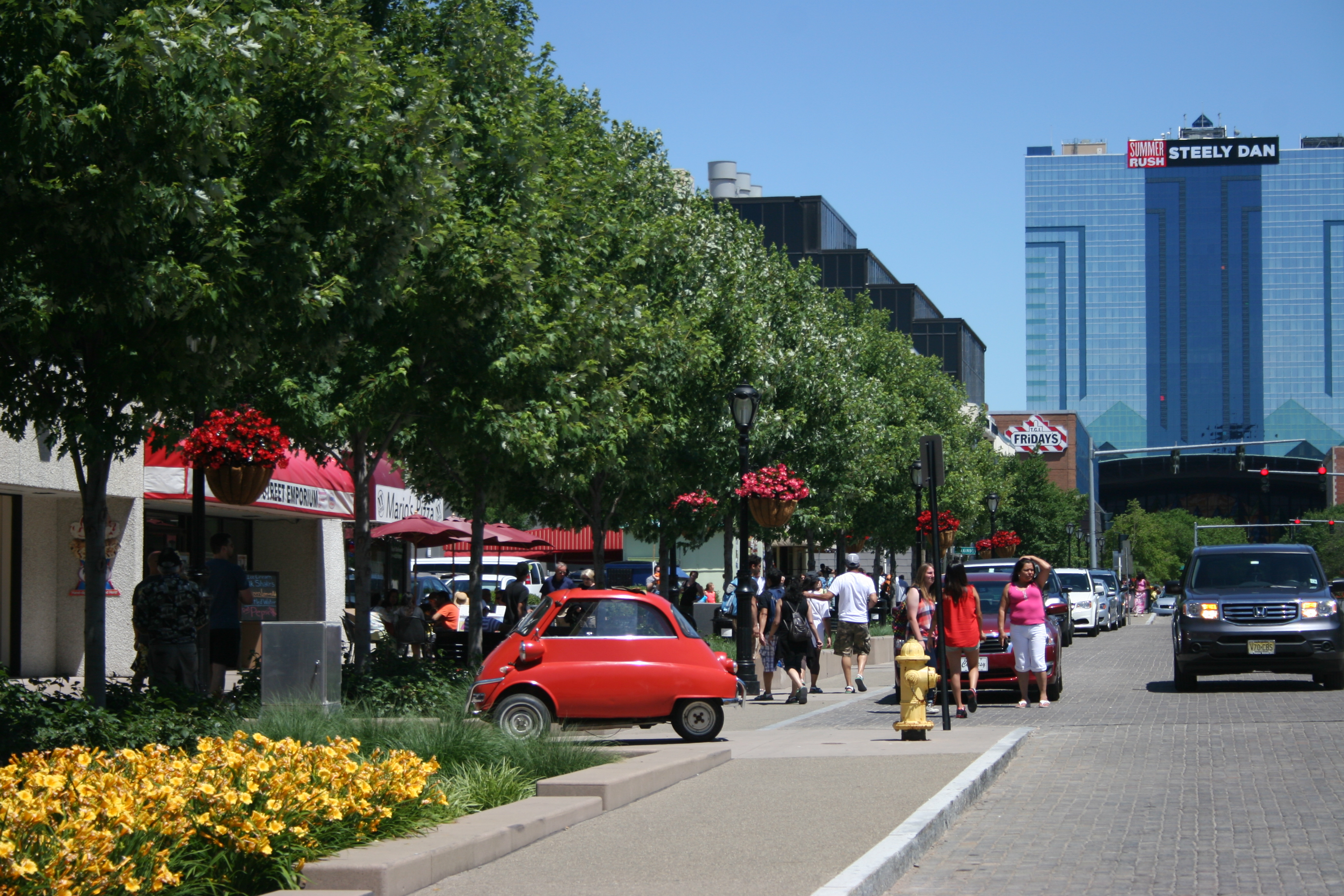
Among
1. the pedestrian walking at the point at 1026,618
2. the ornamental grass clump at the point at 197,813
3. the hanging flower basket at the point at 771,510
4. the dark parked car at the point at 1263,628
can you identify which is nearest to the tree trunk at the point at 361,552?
the pedestrian walking at the point at 1026,618

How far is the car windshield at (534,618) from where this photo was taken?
13492 millimetres

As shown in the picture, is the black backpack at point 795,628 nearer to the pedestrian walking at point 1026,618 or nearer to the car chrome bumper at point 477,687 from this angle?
the pedestrian walking at point 1026,618

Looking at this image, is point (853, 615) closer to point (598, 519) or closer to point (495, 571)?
point (598, 519)

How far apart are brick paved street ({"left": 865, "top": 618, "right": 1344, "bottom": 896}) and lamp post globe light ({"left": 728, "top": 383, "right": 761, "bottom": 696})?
2.16 metres

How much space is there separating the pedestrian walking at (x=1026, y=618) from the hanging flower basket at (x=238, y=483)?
850 cm

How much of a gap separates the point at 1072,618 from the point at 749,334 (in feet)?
55.1

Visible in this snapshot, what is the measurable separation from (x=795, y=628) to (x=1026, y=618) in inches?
134

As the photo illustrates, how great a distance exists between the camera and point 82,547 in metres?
20.3

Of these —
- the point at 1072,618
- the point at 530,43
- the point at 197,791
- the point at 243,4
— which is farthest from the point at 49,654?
the point at 1072,618

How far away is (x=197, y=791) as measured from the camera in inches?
248

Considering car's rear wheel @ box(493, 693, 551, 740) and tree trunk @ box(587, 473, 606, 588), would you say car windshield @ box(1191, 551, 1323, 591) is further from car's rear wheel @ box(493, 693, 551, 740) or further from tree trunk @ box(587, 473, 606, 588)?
car's rear wheel @ box(493, 693, 551, 740)

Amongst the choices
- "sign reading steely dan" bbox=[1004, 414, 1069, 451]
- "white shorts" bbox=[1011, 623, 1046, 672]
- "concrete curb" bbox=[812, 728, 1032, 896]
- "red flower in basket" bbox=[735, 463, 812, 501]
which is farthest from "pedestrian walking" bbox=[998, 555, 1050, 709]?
"sign reading steely dan" bbox=[1004, 414, 1069, 451]

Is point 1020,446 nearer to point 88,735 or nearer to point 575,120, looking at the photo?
point 575,120

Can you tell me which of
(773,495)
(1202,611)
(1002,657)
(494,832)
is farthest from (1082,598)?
(494,832)
